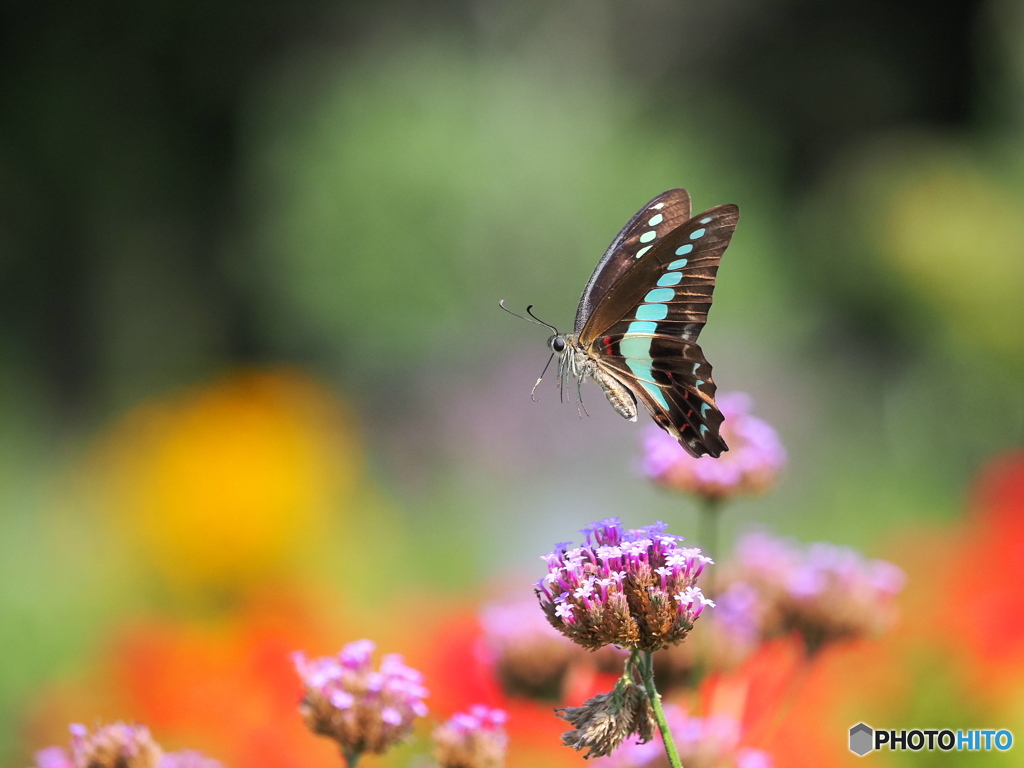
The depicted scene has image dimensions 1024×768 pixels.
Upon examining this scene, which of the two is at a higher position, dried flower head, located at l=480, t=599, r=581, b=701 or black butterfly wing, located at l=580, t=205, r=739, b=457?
black butterfly wing, located at l=580, t=205, r=739, b=457

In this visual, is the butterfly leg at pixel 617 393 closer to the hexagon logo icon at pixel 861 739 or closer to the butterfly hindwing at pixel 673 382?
the butterfly hindwing at pixel 673 382

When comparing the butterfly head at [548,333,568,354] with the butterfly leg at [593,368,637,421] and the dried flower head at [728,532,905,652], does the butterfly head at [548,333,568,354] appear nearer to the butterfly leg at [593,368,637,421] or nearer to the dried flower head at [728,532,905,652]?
the butterfly leg at [593,368,637,421]

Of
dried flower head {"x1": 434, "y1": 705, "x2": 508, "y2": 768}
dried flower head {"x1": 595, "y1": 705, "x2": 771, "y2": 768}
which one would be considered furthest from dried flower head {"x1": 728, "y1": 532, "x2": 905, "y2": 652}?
dried flower head {"x1": 434, "y1": 705, "x2": 508, "y2": 768}

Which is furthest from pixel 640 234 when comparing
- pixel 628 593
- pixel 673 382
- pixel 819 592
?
pixel 628 593

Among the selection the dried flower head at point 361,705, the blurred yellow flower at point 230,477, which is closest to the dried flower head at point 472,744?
the dried flower head at point 361,705

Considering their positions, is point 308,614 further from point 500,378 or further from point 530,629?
point 500,378

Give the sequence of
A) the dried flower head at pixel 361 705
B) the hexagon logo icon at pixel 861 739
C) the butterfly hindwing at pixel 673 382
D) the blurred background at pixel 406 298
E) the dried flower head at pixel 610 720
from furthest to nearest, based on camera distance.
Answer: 1. the blurred background at pixel 406 298
2. the hexagon logo icon at pixel 861 739
3. the butterfly hindwing at pixel 673 382
4. the dried flower head at pixel 361 705
5. the dried flower head at pixel 610 720
